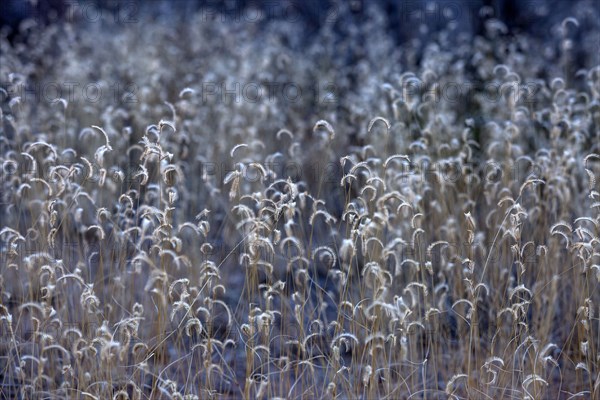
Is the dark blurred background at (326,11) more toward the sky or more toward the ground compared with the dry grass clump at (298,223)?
more toward the sky

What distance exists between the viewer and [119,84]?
19.7 ft

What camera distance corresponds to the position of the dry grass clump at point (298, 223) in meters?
2.54

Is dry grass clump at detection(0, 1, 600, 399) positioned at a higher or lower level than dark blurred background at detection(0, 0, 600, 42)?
lower

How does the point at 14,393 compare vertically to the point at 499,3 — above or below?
below

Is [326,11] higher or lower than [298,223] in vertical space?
higher

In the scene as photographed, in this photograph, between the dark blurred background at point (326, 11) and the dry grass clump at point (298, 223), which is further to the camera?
the dark blurred background at point (326, 11)

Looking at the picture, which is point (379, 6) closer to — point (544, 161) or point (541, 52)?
point (541, 52)

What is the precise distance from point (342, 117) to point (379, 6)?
2.01 m

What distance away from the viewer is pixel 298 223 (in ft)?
13.9

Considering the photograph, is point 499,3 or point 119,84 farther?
point 499,3

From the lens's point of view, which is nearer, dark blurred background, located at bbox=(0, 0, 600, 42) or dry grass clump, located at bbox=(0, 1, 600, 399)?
dry grass clump, located at bbox=(0, 1, 600, 399)

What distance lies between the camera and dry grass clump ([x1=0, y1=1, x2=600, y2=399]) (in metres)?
2.54

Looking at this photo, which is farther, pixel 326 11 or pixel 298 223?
pixel 326 11


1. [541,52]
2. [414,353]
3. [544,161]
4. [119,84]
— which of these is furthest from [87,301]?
[541,52]
